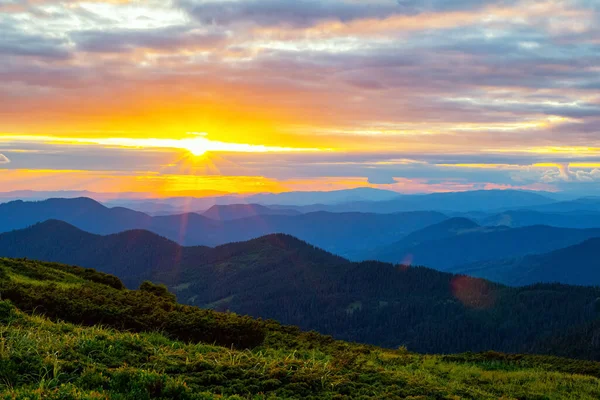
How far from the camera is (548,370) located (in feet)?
101

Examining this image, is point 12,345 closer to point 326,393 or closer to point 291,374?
point 291,374

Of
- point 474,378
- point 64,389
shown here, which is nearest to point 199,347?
point 64,389

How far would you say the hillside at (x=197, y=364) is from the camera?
587 inches

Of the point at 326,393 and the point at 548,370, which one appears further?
the point at 548,370

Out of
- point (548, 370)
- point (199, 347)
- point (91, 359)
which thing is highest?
point (91, 359)

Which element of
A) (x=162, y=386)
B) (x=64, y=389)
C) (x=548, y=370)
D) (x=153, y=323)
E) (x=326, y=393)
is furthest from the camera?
(x=548, y=370)

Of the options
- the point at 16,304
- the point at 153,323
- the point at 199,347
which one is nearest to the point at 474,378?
the point at 199,347

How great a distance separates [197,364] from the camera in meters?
17.6

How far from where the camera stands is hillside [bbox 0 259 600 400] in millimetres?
14922

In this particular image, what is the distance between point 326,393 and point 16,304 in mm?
19121

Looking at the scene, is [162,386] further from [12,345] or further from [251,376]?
[12,345]

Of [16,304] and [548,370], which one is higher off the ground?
[16,304]

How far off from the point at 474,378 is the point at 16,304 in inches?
996

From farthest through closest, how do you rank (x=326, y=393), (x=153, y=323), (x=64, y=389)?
1. (x=153, y=323)
2. (x=326, y=393)
3. (x=64, y=389)
